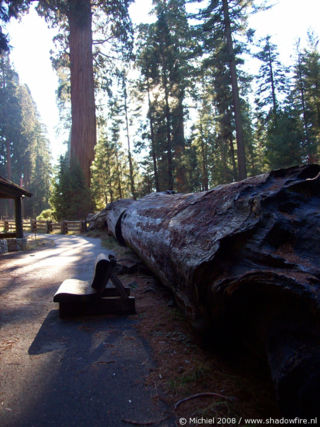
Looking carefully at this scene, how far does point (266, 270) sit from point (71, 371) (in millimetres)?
1924

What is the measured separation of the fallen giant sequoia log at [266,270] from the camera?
1.50m

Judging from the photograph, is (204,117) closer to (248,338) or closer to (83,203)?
(83,203)

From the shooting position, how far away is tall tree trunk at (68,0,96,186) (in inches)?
881

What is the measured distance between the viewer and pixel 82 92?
23172 millimetres

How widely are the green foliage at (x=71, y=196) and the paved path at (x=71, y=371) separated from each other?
19640 mm

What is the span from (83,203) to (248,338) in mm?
22365

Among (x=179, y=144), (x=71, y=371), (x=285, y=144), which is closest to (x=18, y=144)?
(x=179, y=144)

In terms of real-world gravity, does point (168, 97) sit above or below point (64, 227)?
above

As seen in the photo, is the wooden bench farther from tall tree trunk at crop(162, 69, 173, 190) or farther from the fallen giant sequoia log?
tall tree trunk at crop(162, 69, 173, 190)

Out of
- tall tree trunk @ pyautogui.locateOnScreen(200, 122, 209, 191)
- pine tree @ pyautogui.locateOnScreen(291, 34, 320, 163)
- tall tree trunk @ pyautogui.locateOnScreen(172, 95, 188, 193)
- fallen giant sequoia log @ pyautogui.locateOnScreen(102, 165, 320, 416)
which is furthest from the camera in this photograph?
tall tree trunk @ pyautogui.locateOnScreen(200, 122, 209, 191)

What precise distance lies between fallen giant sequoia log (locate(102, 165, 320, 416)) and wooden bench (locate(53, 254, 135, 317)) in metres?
0.99

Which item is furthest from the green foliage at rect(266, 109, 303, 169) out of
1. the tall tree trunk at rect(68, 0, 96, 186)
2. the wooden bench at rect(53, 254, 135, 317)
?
the wooden bench at rect(53, 254, 135, 317)

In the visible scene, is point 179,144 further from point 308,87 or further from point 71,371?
point 71,371

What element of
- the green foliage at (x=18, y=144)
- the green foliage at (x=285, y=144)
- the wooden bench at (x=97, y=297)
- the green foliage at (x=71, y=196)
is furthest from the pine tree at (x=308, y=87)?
the green foliage at (x=18, y=144)
